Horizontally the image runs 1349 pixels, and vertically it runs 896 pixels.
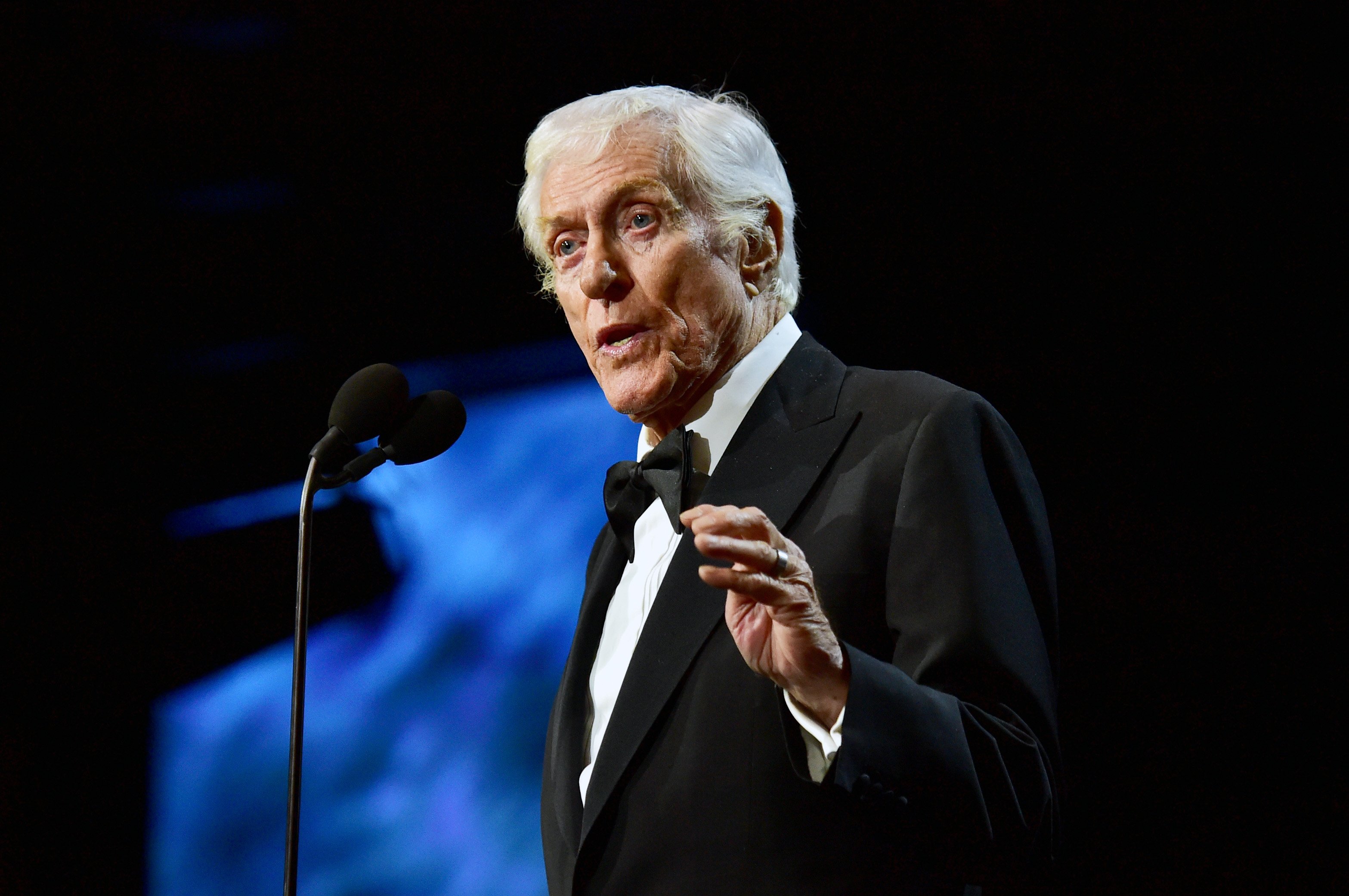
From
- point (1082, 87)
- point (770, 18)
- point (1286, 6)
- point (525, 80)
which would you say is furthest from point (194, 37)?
point (1286, 6)

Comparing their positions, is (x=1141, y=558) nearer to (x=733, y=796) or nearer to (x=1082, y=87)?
(x=1082, y=87)

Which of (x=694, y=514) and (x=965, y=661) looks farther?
(x=965, y=661)

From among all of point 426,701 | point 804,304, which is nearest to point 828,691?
point 804,304

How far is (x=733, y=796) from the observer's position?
116 centimetres

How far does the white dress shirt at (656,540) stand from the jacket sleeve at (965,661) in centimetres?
32

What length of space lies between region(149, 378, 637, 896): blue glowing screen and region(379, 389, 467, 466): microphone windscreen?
1.03 m

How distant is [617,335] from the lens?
1517 mm

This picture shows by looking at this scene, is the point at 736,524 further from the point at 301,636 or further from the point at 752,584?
the point at 301,636

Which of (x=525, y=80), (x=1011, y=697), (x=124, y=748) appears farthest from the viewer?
(x=525, y=80)

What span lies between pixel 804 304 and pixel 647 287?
942 millimetres

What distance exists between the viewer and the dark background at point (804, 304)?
187cm

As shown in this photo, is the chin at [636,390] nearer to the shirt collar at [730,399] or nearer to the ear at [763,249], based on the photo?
the shirt collar at [730,399]

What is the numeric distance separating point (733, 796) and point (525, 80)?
1.93 metres

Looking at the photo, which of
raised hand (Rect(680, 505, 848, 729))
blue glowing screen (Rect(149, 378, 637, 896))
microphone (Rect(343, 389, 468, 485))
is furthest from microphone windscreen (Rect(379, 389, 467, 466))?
blue glowing screen (Rect(149, 378, 637, 896))
